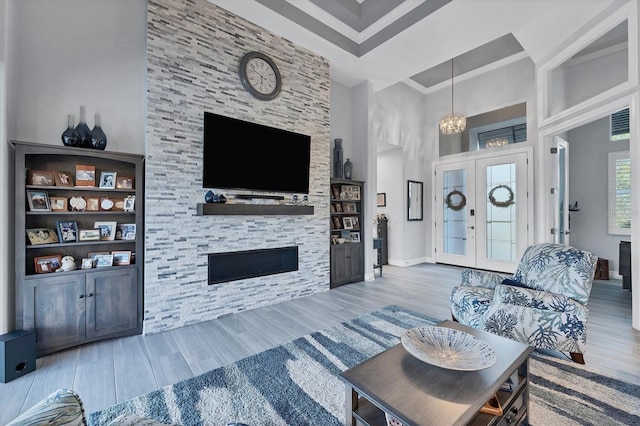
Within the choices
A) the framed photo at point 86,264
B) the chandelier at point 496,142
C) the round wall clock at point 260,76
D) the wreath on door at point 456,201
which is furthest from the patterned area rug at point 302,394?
the chandelier at point 496,142

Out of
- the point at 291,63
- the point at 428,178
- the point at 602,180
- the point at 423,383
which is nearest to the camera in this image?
the point at 423,383

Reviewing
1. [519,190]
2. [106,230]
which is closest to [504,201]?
[519,190]

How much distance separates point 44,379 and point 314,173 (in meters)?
3.57

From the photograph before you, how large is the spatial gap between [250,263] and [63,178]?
2095mm

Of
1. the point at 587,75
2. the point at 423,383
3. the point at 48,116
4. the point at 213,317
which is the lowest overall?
the point at 213,317

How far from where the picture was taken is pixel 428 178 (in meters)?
6.73

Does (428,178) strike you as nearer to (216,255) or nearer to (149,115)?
(216,255)

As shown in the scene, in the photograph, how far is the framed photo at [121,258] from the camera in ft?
9.15

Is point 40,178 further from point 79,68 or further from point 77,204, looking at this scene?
point 79,68

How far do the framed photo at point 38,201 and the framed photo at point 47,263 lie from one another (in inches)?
17.5

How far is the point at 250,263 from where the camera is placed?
3676mm

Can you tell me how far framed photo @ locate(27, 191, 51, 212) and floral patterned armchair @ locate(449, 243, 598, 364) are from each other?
396cm

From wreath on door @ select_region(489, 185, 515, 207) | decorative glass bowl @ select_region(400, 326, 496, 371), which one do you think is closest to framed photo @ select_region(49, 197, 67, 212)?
decorative glass bowl @ select_region(400, 326, 496, 371)

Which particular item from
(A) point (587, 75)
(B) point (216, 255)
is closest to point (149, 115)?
(B) point (216, 255)
